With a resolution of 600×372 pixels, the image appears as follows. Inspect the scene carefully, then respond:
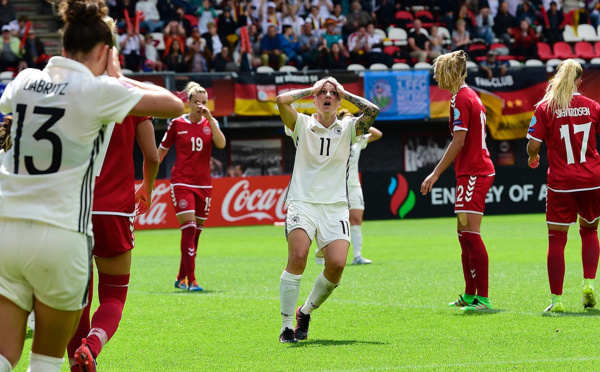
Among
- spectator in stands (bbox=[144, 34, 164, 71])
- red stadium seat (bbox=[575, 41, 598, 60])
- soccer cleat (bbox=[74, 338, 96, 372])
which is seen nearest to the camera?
soccer cleat (bbox=[74, 338, 96, 372])

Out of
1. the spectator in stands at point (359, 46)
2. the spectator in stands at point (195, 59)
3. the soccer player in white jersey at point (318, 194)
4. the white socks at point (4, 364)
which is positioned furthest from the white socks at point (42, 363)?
the spectator in stands at point (359, 46)

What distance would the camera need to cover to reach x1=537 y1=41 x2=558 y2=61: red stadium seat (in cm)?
2894

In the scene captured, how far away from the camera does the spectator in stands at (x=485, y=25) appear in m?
28.9

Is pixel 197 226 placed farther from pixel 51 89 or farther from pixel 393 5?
pixel 393 5

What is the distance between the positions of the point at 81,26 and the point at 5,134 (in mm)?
3348

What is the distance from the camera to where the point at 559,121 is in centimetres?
803

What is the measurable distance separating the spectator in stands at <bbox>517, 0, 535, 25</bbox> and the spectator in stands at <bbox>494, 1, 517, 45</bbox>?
29 centimetres

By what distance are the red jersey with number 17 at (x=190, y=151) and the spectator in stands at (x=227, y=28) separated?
54.7ft

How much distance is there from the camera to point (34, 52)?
2447cm

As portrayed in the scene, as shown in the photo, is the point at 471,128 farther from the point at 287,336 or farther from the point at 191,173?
the point at 191,173

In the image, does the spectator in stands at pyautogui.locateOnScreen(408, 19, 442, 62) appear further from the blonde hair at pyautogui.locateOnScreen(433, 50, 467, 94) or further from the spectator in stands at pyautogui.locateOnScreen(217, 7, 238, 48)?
the blonde hair at pyautogui.locateOnScreen(433, 50, 467, 94)

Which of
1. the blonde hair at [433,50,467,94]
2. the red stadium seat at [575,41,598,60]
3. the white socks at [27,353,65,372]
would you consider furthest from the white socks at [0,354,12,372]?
the red stadium seat at [575,41,598,60]

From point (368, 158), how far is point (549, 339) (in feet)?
73.3

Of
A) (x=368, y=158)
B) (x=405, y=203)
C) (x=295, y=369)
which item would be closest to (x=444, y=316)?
(x=295, y=369)
